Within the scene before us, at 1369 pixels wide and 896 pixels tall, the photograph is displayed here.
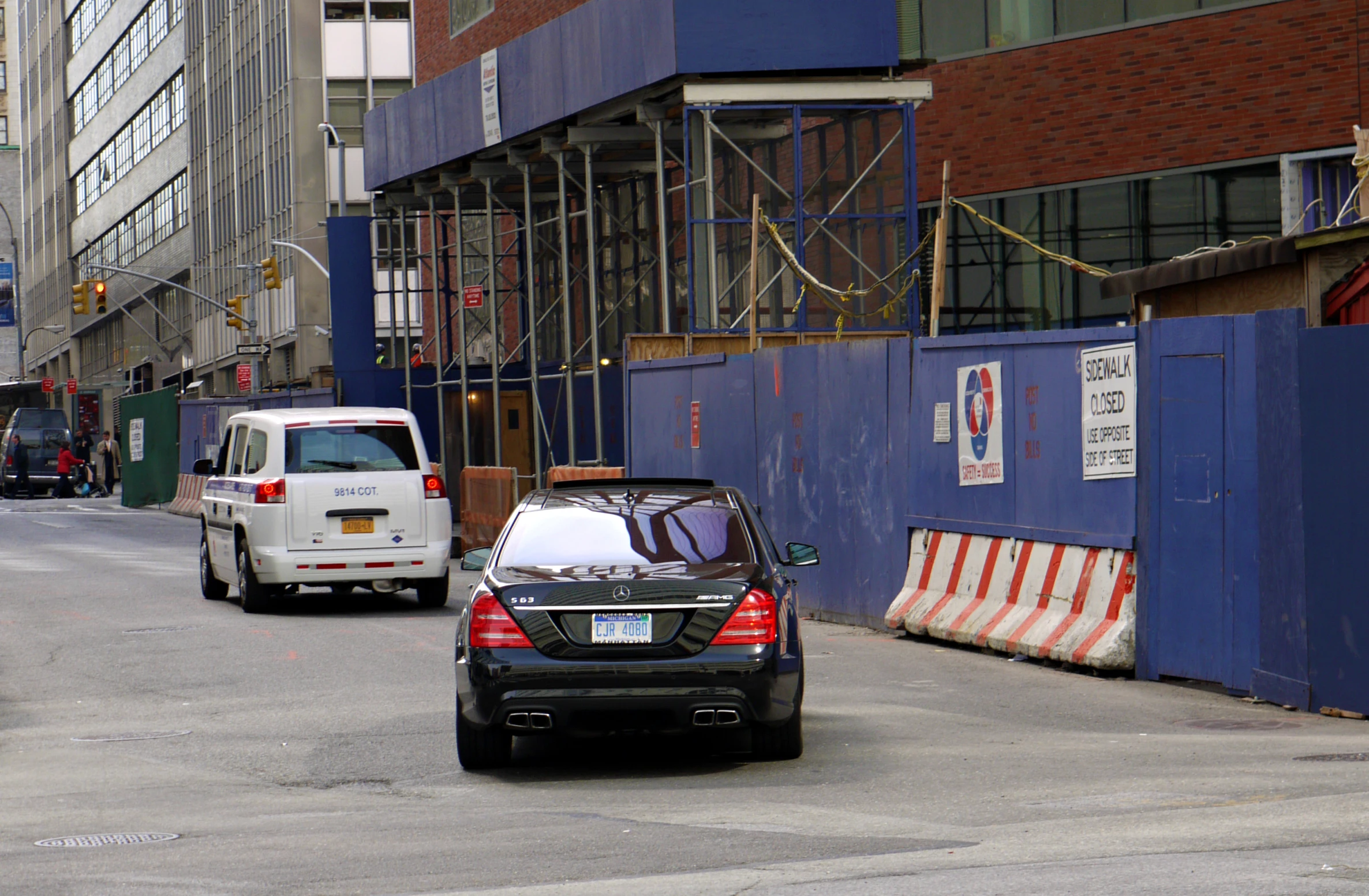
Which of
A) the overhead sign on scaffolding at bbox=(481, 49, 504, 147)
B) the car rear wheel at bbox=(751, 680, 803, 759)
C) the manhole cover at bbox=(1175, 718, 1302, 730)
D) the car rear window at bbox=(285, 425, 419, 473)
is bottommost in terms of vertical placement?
the manhole cover at bbox=(1175, 718, 1302, 730)

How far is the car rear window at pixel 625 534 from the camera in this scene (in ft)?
30.9

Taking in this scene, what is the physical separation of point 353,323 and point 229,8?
123 ft

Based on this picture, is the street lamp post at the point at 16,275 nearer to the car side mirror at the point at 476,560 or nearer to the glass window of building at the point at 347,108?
the glass window of building at the point at 347,108

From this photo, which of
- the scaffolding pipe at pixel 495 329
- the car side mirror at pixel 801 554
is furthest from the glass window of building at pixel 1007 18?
the car side mirror at pixel 801 554

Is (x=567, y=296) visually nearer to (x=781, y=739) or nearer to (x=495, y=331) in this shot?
(x=495, y=331)

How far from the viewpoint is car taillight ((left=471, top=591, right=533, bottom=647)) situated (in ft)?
29.5

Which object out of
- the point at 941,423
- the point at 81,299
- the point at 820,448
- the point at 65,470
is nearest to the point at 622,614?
the point at 941,423

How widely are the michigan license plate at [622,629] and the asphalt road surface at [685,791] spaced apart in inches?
27.2

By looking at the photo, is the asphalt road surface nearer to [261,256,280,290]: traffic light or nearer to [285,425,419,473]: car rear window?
[285,425,419,473]: car rear window

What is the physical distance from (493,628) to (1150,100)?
19.8 metres

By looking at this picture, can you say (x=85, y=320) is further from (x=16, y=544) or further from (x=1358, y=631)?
(x=1358, y=631)

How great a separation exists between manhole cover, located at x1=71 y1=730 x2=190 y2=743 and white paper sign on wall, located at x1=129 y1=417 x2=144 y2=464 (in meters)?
34.7

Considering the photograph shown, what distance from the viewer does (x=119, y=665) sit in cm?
1466

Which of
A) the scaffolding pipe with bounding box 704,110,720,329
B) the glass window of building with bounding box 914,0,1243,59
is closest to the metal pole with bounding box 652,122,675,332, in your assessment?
the scaffolding pipe with bounding box 704,110,720,329
